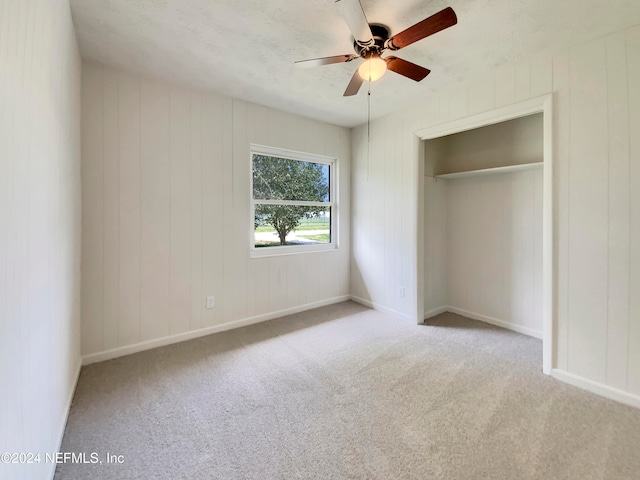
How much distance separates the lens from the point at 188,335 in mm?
2941

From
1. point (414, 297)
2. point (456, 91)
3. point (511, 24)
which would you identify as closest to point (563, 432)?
point (414, 297)

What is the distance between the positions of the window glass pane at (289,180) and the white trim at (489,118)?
1.41m

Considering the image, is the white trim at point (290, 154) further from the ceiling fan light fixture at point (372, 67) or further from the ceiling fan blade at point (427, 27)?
the ceiling fan blade at point (427, 27)

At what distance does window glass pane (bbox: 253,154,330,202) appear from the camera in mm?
3479

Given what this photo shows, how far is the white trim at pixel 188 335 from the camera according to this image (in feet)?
8.18

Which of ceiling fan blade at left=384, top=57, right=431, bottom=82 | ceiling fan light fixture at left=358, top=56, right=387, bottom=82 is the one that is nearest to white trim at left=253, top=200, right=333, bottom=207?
ceiling fan light fixture at left=358, top=56, right=387, bottom=82

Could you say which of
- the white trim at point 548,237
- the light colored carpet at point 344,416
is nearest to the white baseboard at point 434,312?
the light colored carpet at point 344,416

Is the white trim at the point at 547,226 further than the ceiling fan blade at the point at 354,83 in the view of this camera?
Yes

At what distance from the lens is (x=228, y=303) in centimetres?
321

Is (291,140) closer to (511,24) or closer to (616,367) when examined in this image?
(511,24)

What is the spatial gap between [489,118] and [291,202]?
2.30 metres

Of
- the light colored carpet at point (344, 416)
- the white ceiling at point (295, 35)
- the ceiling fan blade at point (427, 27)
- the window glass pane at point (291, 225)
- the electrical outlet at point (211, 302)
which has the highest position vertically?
the white ceiling at point (295, 35)

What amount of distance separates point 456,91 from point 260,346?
3.20 metres

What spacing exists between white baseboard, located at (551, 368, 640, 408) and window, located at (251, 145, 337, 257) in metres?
2.75
